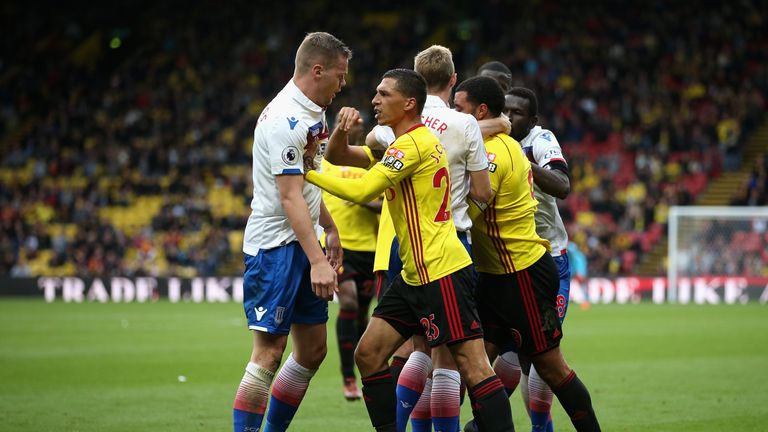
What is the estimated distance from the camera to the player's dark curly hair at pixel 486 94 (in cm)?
661

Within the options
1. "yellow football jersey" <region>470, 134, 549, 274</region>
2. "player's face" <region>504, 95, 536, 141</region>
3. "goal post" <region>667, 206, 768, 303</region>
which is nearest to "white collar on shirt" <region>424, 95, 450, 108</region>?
"yellow football jersey" <region>470, 134, 549, 274</region>

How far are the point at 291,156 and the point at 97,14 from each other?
125ft

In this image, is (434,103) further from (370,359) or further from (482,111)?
(370,359)

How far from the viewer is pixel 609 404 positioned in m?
9.41

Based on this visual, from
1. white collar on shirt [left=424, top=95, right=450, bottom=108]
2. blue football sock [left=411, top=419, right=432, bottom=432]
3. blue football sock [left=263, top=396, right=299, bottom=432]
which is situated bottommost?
blue football sock [left=411, top=419, right=432, bottom=432]

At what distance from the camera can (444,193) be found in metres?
6.06

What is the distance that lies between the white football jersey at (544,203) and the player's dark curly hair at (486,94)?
0.67m

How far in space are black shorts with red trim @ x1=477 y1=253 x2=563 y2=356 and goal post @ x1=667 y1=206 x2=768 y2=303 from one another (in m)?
21.8

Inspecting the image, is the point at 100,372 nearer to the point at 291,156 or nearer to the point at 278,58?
the point at 291,156

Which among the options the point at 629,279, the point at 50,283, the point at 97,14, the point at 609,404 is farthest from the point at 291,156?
the point at 97,14

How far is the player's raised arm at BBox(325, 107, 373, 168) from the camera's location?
612 cm

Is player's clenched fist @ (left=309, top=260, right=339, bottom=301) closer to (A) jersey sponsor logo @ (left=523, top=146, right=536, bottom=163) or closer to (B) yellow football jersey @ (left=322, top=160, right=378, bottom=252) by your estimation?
(A) jersey sponsor logo @ (left=523, top=146, right=536, bottom=163)

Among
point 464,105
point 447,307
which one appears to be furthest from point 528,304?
point 464,105

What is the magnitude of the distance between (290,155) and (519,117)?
1903 mm
